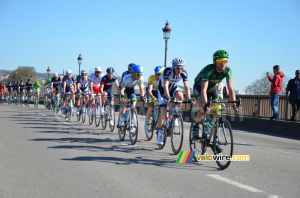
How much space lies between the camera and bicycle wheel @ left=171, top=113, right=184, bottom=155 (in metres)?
7.97

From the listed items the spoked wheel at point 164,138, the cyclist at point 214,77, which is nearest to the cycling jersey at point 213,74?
the cyclist at point 214,77

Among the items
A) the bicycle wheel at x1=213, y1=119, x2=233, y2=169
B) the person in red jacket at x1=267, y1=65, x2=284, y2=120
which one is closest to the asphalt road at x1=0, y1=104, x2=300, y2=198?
the bicycle wheel at x1=213, y1=119, x2=233, y2=169

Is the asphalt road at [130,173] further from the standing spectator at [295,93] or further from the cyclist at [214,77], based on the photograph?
the standing spectator at [295,93]

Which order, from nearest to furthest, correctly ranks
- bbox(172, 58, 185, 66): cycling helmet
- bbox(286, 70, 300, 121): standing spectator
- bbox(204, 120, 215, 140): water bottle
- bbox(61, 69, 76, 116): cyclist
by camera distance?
bbox(204, 120, 215, 140): water bottle, bbox(172, 58, 185, 66): cycling helmet, bbox(286, 70, 300, 121): standing spectator, bbox(61, 69, 76, 116): cyclist

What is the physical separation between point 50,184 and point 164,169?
81.2 inches

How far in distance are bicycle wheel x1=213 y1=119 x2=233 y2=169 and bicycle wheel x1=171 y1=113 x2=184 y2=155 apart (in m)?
1.29

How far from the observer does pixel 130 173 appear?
6172 millimetres

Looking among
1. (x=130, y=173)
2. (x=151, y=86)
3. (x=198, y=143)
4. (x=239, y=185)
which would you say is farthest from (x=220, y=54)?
(x=151, y=86)

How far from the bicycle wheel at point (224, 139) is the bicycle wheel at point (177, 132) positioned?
1.29 meters

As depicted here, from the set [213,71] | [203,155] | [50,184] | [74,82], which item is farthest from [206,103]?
[74,82]

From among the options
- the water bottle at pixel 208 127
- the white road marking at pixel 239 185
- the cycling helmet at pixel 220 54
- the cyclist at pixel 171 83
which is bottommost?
the white road marking at pixel 239 185

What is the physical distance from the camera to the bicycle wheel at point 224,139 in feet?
21.3

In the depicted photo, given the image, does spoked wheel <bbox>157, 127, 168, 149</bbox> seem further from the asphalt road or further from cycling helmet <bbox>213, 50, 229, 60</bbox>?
cycling helmet <bbox>213, 50, 229, 60</bbox>

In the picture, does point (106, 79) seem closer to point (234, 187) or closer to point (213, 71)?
point (213, 71)
